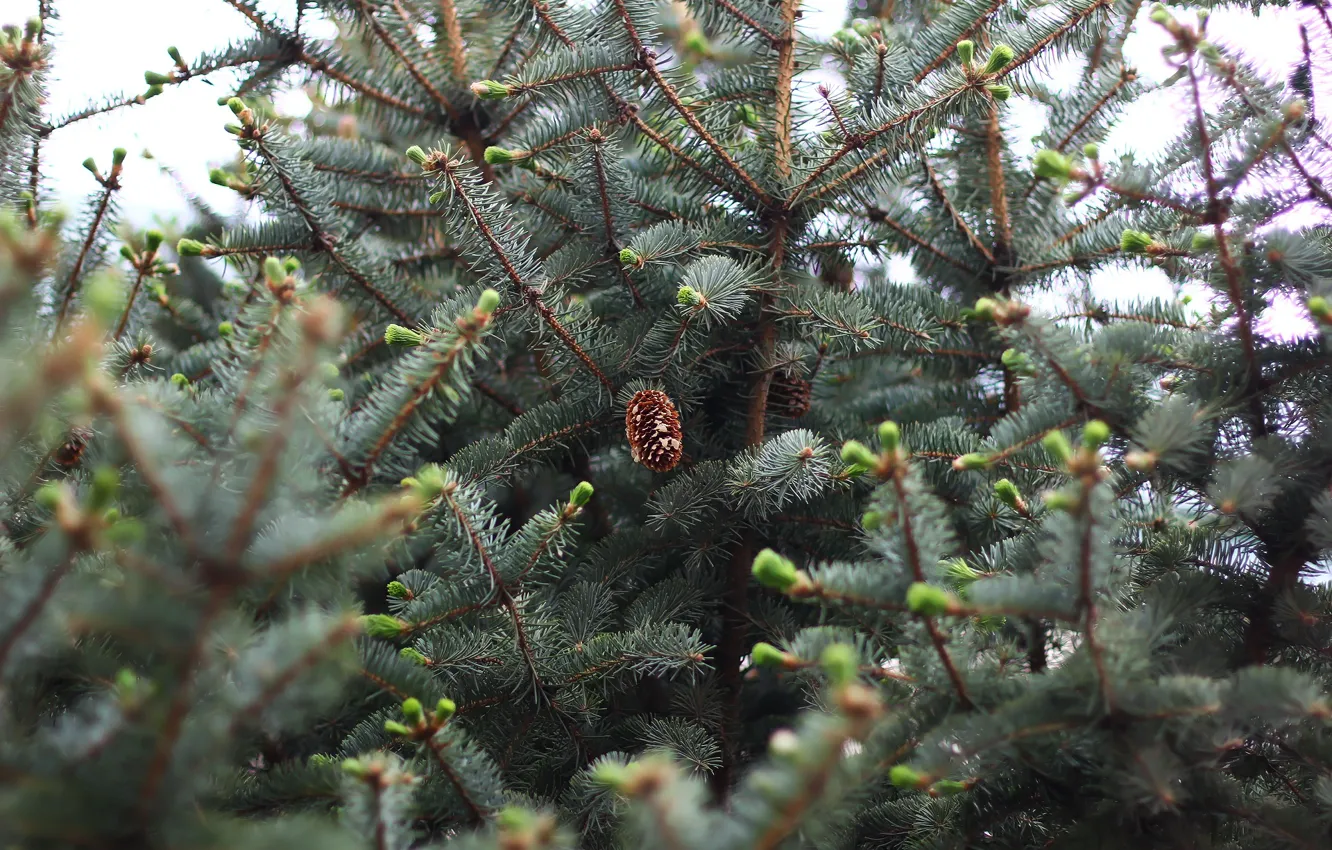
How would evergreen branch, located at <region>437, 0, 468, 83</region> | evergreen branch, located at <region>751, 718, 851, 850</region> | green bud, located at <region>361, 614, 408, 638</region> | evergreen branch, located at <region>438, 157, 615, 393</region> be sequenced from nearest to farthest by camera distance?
evergreen branch, located at <region>751, 718, 851, 850</region>, green bud, located at <region>361, 614, 408, 638</region>, evergreen branch, located at <region>438, 157, 615, 393</region>, evergreen branch, located at <region>437, 0, 468, 83</region>

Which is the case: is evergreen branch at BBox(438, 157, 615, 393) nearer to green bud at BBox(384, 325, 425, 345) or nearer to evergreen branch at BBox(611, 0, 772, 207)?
green bud at BBox(384, 325, 425, 345)

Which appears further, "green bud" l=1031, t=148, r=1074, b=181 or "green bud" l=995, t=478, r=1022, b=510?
"green bud" l=995, t=478, r=1022, b=510

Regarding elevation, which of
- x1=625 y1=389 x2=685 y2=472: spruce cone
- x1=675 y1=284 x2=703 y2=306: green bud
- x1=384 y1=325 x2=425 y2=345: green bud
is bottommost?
x1=625 y1=389 x2=685 y2=472: spruce cone

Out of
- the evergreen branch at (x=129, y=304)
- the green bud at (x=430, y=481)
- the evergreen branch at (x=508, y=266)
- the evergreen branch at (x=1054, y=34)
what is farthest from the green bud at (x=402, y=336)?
the evergreen branch at (x=1054, y=34)

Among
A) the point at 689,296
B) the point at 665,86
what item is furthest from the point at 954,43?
the point at 689,296

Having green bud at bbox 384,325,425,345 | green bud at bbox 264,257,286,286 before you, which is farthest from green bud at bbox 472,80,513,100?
green bud at bbox 264,257,286,286

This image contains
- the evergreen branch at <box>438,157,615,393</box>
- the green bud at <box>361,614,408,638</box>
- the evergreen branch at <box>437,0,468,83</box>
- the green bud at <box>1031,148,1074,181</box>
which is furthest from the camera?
the evergreen branch at <box>437,0,468,83</box>

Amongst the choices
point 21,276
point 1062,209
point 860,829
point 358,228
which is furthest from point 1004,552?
point 358,228
